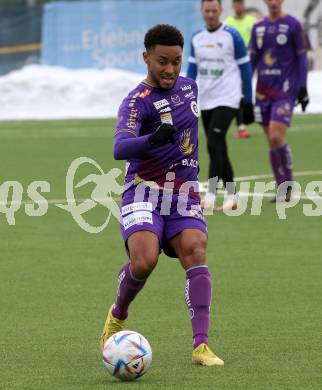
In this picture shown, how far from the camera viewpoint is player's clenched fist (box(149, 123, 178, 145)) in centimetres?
809

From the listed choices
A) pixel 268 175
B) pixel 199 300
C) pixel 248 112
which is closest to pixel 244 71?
pixel 248 112

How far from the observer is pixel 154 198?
8625 mm

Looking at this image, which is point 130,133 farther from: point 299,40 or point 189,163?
point 299,40

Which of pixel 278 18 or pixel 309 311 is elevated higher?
pixel 278 18

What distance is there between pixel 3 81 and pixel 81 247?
20.8m

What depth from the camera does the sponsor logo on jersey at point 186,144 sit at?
343 inches

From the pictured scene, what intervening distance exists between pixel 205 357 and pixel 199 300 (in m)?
0.35

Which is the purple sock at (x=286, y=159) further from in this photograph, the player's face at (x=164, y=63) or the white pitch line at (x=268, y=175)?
the player's face at (x=164, y=63)

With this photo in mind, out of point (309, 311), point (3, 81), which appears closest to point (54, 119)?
point (3, 81)

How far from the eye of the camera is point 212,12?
15984 mm

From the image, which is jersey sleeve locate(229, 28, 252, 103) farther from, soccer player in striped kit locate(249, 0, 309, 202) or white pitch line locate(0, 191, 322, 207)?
white pitch line locate(0, 191, 322, 207)

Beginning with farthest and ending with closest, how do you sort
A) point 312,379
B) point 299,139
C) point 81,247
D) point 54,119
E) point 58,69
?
point 58,69 → point 54,119 → point 299,139 → point 81,247 → point 312,379

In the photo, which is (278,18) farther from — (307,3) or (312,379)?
(307,3)
